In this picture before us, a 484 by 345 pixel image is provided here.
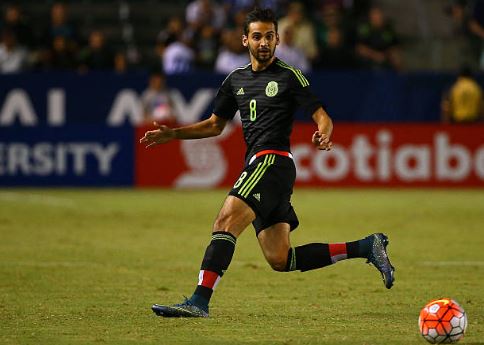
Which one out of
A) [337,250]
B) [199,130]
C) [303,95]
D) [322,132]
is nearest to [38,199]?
[199,130]

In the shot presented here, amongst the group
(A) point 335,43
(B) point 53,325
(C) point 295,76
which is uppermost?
(A) point 335,43

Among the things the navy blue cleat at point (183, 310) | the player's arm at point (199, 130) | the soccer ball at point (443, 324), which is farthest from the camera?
the player's arm at point (199, 130)

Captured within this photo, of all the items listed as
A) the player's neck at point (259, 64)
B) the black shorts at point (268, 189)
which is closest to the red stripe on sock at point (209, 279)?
the black shorts at point (268, 189)

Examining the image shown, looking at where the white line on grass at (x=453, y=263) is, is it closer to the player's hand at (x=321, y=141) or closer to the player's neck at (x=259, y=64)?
the player's neck at (x=259, y=64)

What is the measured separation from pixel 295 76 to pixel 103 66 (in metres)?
14.1

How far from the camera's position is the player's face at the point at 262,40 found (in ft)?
25.9

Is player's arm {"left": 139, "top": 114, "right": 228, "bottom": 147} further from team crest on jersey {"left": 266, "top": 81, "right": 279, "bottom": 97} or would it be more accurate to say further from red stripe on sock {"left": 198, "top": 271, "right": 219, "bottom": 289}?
red stripe on sock {"left": 198, "top": 271, "right": 219, "bottom": 289}

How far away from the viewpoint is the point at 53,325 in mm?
7504

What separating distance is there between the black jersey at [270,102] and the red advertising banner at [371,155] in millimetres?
11318

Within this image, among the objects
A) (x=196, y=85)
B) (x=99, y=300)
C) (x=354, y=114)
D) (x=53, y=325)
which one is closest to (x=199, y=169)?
(x=196, y=85)

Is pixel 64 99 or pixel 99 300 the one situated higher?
pixel 64 99

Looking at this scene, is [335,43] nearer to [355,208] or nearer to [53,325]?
[355,208]

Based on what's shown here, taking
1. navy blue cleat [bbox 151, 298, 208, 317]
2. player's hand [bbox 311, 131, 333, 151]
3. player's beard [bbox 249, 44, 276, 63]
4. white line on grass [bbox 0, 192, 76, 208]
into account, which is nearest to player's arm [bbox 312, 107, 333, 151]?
player's hand [bbox 311, 131, 333, 151]

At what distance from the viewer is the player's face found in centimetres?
790
